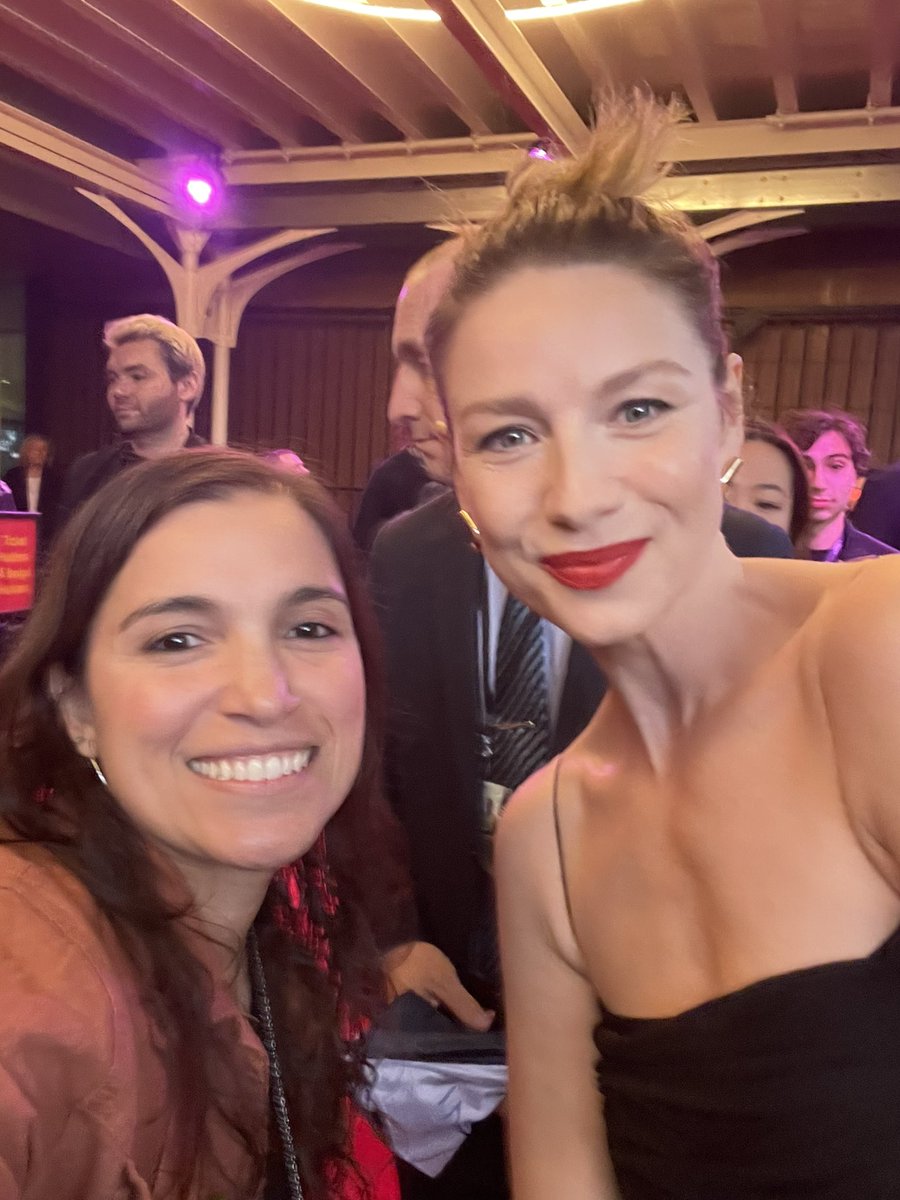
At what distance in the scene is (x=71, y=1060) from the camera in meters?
0.77

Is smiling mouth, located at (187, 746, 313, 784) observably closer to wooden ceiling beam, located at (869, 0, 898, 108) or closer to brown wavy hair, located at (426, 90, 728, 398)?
brown wavy hair, located at (426, 90, 728, 398)

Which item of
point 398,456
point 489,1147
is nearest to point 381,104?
point 398,456

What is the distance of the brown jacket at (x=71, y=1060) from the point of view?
729 millimetres

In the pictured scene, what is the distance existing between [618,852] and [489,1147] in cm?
72

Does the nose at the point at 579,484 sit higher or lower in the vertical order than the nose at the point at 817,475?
lower

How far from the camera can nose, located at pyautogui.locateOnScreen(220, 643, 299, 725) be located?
1.01m

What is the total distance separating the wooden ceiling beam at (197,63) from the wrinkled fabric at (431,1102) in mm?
3533

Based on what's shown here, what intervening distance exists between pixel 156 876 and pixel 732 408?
0.73m

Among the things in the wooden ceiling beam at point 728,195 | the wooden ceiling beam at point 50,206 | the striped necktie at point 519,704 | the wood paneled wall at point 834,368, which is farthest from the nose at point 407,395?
the wood paneled wall at point 834,368

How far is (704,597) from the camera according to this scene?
0.84 metres

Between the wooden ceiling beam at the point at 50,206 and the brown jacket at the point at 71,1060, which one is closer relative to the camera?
the brown jacket at the point at 71,1060

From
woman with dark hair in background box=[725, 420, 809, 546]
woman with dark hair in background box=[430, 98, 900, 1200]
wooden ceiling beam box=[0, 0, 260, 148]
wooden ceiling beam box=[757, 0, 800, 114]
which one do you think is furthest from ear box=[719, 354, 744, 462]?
wooden ceiling beam box=[0, 0, 260, 148]

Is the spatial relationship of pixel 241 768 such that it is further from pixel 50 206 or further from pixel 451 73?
pixel 50 206

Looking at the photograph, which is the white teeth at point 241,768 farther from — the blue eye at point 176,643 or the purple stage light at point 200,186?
the purple stage light at point 200,186
